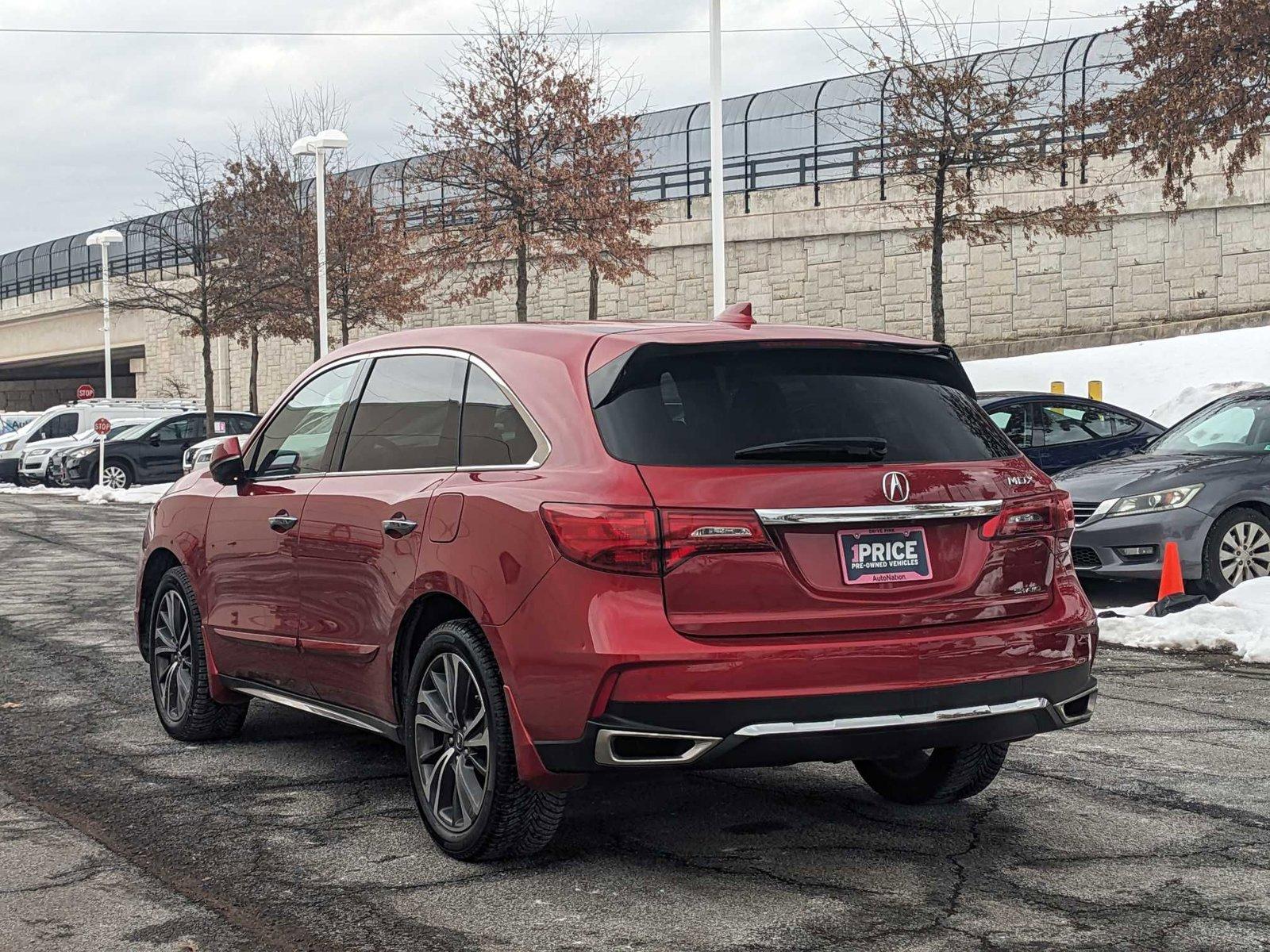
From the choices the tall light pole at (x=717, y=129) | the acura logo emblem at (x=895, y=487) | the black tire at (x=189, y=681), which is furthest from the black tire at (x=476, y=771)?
the tall light pole at (x=717, y=129)

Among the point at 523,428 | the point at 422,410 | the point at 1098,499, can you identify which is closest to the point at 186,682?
the point at 422,410

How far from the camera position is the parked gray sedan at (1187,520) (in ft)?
35.1

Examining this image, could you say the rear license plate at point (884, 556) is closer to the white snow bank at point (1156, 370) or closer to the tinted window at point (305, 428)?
the tinted window at point (305, 428)

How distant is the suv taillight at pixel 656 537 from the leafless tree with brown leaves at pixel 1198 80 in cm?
1649

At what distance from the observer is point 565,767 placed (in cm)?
443

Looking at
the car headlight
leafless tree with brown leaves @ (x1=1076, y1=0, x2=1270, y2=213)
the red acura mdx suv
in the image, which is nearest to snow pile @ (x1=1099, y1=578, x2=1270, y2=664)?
the car headlight

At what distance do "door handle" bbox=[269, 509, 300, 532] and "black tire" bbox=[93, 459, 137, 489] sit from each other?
26.4m

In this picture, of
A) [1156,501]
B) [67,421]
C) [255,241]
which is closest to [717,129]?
[1156,501]

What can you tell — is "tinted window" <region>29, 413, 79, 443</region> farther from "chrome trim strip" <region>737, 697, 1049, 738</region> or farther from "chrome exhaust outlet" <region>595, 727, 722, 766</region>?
"chrome trim strip" <region>737, 697, 1049, 738</region>

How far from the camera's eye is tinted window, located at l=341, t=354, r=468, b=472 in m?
5.29

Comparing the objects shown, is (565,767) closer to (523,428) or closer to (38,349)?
(523,428)

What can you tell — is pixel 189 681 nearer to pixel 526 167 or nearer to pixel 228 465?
pixel 228 465

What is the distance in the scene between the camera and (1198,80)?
775 inches

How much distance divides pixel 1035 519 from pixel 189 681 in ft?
12.4
